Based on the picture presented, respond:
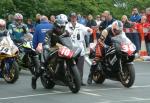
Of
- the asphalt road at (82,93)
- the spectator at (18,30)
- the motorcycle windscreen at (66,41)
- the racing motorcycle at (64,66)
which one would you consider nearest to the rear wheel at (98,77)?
the asphalt road at (82,93)

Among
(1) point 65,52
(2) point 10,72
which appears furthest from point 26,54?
(1) point 65,52

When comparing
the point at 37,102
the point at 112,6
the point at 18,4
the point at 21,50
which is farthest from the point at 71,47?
the point at 112,6

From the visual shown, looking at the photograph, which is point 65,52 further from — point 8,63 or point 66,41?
point 8,63

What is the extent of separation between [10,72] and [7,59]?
37 centimetres

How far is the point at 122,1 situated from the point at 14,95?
42.9 meters

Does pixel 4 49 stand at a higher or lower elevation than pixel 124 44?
lower

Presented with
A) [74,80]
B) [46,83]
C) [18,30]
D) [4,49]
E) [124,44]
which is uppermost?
[18,30]

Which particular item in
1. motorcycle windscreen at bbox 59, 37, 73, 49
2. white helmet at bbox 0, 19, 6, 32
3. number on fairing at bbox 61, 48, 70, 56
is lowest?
number on fairing at bbox 61, 48, 70, 56

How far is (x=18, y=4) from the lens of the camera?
34844 millimetres

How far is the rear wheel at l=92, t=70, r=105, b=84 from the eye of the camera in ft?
52.3

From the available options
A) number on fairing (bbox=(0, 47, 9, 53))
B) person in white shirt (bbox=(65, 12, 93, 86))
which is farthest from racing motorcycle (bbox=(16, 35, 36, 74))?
person in white shirt (bbox=(65, 12, 93, 86))

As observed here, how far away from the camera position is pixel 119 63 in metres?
15.0

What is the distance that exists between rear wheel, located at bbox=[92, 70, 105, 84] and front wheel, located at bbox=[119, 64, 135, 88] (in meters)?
0.98

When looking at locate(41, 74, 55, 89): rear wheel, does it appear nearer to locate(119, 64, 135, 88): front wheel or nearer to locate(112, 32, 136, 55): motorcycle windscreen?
locate(119, 64, 135, 88): front wheel
